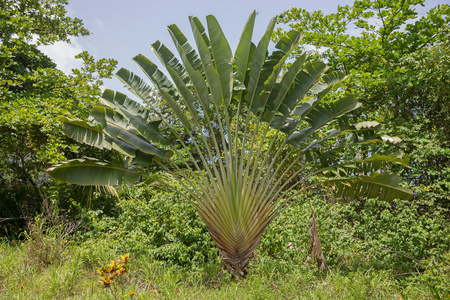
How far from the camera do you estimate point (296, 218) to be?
6.52 meters

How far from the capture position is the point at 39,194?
9336 mm

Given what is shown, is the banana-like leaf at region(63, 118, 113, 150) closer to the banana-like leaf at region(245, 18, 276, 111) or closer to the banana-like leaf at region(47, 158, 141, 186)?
the banana-like leaf at region(47, 158, 141, 186)

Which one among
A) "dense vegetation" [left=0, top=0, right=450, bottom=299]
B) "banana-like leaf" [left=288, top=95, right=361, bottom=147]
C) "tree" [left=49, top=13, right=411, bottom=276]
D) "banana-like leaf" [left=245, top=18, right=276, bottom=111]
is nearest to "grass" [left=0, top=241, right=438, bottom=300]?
"dense vegetation" [left=0, top=0, right=450, bottom=299]

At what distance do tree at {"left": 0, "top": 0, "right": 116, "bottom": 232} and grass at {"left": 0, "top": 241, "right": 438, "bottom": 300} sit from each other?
8.35ft

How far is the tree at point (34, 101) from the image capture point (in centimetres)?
758

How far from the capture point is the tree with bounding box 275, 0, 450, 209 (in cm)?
656

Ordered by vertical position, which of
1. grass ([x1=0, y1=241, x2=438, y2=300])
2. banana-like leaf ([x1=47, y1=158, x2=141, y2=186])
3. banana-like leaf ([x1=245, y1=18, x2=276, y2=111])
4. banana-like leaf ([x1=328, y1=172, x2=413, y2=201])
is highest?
banana-like leaf ([x1=245, y1=18, x2=276, y2=111])

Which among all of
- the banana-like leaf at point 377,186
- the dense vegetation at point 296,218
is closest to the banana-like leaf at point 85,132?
the dense vegetation at point 296,218

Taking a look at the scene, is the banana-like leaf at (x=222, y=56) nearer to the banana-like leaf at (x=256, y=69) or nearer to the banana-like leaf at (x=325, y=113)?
the banana-like leaf at (x=256, y=69)

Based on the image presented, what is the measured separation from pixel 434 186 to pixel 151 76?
5.83 m

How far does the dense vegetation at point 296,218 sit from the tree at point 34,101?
0.04m

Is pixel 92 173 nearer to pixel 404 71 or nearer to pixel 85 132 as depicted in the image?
pixel 85 132

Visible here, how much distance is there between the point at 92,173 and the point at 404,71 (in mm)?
7109

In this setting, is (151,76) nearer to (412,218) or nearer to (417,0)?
(412,218)
